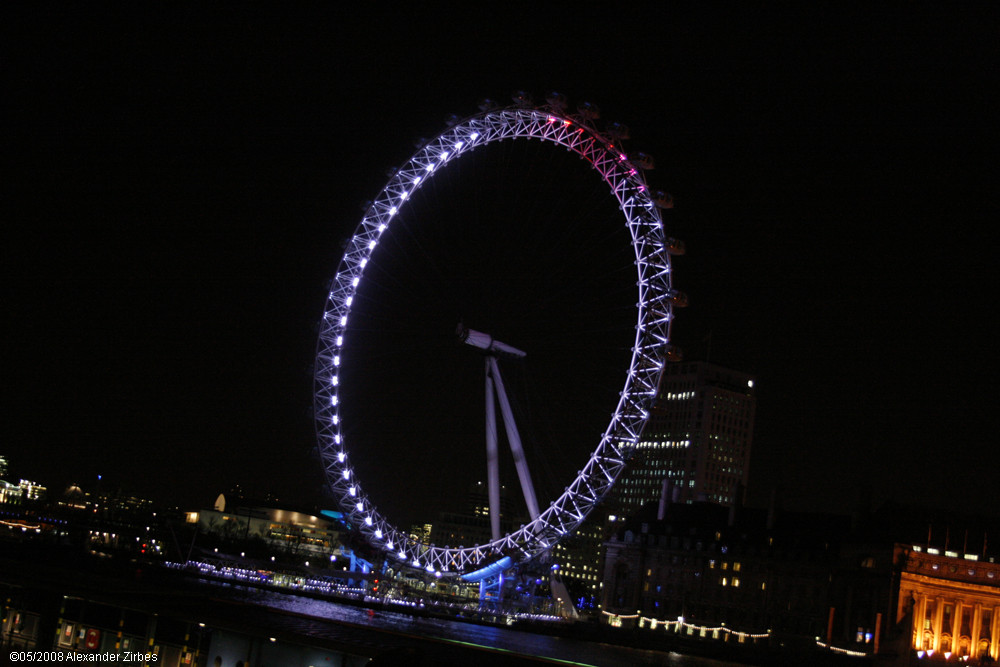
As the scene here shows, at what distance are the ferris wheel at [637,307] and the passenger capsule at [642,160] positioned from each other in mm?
57

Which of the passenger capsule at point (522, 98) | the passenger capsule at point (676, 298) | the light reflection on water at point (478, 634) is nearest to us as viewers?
the light reflection on water at point (478, 634)

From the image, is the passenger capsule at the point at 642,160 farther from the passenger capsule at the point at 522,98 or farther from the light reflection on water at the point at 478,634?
the light reflection on water at the point at 478,634

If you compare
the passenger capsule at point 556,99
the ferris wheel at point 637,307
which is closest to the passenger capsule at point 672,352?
the ferris wheel at point 637,307

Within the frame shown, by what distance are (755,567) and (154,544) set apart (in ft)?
223

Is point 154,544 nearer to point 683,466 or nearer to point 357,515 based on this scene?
point 357,515

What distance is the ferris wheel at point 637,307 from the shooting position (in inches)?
2271

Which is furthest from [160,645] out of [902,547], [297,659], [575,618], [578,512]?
[902,547]

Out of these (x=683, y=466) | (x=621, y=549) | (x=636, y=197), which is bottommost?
(x=621, y=549)

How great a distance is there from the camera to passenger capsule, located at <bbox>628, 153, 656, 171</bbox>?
5844cm

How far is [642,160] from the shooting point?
192ft

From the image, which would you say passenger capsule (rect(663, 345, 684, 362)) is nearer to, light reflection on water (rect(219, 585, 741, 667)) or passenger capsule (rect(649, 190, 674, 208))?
passenger capsule (rect(649, 190, 674, 208))

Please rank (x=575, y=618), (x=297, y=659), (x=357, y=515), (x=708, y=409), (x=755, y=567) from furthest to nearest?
(x=708, y=409)
(x=755, y=567)
(x=575, y=618)
(x=357, y=515)
(x=297, y=659)

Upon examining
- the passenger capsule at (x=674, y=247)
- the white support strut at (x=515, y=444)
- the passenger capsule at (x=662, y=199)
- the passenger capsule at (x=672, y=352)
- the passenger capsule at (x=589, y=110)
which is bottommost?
the white support strut at (x=515, y=444)

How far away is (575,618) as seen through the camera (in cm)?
7794
